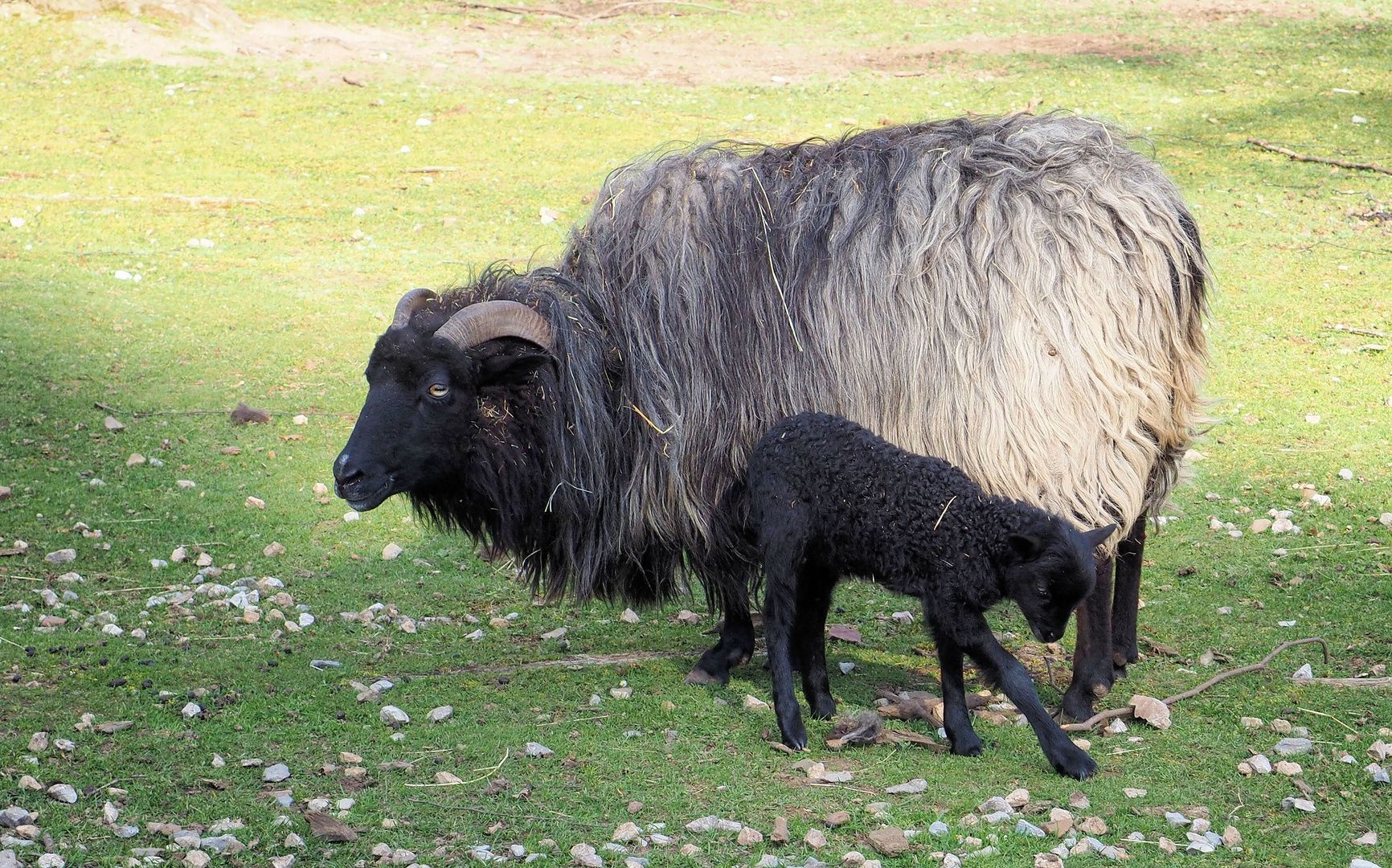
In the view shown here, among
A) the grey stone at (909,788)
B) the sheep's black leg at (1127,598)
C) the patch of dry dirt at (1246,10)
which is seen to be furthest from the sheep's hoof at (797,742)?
the patch of dry dirt at (1246,10)

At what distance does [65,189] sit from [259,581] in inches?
352

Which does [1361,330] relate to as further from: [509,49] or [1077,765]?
[509,49]

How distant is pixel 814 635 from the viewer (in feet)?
18.0

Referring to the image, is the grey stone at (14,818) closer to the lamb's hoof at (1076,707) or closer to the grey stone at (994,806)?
the grey stone at (994,806)

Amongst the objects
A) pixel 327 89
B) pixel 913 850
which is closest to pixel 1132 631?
pixel 913 850

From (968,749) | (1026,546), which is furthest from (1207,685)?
(1026,546)

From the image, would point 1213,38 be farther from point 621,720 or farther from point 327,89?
point 621,720

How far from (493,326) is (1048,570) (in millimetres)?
2467

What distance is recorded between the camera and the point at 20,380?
9.08m

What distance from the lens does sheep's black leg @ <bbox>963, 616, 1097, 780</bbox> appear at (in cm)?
471

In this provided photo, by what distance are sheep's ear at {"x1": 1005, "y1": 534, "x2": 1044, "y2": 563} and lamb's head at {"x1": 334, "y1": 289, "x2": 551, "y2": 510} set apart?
6.97 feet

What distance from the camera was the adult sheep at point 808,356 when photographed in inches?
215

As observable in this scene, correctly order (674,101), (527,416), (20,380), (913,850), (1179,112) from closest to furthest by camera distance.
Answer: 1. (913,850)
2. (527,416)
3. (20,380)
4. (1179,112)
5. (674,101)

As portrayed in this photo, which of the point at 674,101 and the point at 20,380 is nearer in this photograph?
the point at 20,380
